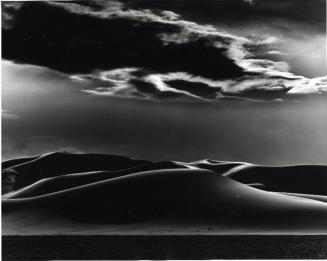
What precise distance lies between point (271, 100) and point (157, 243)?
13.1 ft

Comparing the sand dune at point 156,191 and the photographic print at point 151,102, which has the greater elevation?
the photographic print at point 151,102

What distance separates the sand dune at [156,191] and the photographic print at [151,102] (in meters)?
0.06

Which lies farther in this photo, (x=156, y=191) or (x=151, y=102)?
(x=156, y=191)

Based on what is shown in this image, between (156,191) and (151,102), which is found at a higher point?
(151,102)

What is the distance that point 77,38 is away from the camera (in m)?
12.0

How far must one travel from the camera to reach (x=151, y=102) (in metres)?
12.4

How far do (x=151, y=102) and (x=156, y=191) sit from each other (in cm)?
219

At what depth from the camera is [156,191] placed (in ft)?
43.1

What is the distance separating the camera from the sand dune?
12.1 metres

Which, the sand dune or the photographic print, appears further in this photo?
the sand dune

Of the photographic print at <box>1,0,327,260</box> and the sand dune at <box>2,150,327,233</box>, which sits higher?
the photographic print at <box>1,0,327,260</box>

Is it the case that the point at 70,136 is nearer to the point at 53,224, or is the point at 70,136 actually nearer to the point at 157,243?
the point at 53,224

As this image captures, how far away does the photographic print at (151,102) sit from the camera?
11.9 m

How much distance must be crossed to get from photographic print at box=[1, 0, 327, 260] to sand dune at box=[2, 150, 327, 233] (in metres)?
0.06
